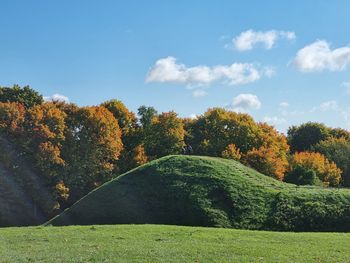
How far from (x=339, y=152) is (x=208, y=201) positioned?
48.0m

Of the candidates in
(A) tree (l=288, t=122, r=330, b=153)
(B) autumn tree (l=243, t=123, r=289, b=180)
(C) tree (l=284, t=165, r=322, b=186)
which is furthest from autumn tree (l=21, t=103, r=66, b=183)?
(A) tree (l=288, t=122, r=330, b=153)

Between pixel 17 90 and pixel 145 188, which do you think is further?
pixel 17 90

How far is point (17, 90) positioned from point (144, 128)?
1778cm

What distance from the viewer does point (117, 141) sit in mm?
58562

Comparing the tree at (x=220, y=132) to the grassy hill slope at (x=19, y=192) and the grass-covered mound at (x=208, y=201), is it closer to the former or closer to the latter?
the grassy hill slope at (x=19, y=192)

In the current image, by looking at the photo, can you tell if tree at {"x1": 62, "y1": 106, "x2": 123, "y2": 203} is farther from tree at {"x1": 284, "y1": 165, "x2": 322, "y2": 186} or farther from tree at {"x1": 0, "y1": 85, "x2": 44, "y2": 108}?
tree at {"x1": 284, "y1": 165, "x2": 322, "y2": 186}

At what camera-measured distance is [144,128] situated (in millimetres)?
66688

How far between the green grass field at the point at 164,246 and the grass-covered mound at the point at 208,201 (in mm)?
7155

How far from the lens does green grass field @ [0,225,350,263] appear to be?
640 inches

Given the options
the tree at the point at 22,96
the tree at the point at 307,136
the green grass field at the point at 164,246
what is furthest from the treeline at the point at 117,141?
the green grass field at the point at 164,246

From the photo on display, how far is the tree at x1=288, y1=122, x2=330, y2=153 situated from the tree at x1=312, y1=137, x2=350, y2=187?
17.5 ft

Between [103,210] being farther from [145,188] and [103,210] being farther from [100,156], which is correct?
[100,156]

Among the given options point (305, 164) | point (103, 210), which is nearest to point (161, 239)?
point (103, 210)

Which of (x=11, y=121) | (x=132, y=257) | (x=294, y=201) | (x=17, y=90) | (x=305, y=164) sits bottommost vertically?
(x=132, y=257)
